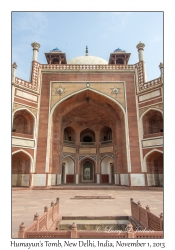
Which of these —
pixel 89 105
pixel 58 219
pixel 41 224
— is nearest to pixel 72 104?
pixel 89 105

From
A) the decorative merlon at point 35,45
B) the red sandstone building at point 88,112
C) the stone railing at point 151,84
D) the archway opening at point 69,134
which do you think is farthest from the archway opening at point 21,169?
the stone railing at point 151,84

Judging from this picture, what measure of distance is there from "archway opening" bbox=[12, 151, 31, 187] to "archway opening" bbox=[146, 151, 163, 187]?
7.64 meters

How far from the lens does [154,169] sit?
1184 cm

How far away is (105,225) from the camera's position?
394 cm

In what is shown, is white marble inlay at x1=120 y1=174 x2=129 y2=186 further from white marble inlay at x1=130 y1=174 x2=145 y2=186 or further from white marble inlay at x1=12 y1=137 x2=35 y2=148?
white marble inlay at x1=12 y1=137 x2=35 y2=148

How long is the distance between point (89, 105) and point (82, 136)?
4.28m

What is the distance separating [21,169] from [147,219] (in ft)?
33.2

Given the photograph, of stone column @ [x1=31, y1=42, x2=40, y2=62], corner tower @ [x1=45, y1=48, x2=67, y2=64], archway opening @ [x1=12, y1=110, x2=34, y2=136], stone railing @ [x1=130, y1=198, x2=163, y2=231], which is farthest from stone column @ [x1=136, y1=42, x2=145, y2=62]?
stone railing @ [x1=130, y1=198, x2=163, y2=231]

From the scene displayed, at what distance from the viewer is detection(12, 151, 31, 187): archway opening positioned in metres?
11.4

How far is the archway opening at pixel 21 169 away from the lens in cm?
1137

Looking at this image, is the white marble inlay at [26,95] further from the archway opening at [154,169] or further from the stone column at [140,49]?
the archway opening at [154,169]

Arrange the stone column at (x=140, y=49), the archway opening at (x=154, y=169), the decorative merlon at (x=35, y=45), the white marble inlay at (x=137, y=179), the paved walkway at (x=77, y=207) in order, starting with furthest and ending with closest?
the decorative merlon at (x=35, y=45) < the stone column at (x=140, y=49) < the archway opening at (x=154, y=169) < the white marble inlay at (x=137, y=179) < the paved walkway at (x=77, y=207)

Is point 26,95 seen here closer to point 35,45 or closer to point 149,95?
point 35,45
